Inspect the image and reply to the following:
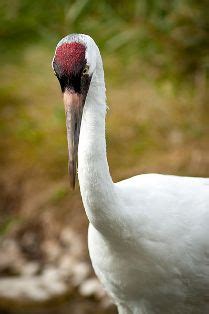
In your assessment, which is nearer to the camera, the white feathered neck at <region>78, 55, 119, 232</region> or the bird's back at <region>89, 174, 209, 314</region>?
the white feathered neck at <region>78, 55, 119, 232</region>

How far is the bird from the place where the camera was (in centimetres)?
313

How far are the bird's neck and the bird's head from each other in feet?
0.15

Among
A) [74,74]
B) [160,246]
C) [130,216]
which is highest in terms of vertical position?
[74,74]

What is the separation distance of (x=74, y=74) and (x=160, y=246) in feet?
2.65

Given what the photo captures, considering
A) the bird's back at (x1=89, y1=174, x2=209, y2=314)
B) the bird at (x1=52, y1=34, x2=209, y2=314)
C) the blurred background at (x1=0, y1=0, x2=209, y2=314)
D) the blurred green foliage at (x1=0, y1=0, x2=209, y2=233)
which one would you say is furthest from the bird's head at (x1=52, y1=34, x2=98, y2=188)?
the blurred green foliage at (x1=0, y1=0, x2=209, y2=233)

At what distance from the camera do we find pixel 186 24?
6.24 m

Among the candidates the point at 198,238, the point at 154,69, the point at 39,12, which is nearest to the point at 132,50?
the point at 154,69

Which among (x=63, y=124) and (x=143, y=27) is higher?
(x=143, y=27)

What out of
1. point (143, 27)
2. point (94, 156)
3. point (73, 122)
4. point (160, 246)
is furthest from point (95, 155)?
point (143, 27)

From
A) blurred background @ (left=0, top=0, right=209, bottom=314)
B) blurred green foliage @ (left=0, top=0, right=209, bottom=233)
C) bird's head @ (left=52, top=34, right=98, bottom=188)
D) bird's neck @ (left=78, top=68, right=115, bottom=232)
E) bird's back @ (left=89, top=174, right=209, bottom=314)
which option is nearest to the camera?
bird's head @ (left=52, top=34, right=98, bottom=188)

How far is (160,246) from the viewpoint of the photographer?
137 inches

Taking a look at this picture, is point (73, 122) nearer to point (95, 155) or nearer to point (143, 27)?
point (95, 155)

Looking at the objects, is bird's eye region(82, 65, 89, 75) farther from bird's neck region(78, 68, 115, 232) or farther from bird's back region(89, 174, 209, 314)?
bird's back region(89, 174, 209, 314)

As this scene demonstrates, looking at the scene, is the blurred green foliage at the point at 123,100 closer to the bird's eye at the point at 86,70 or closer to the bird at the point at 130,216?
the bird at the point at 130,216
